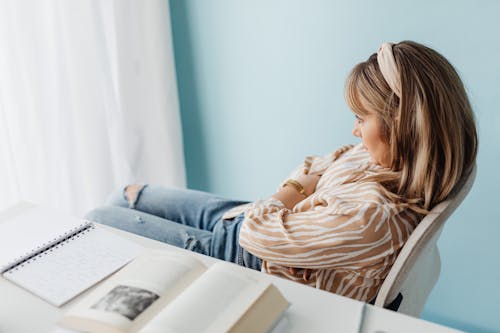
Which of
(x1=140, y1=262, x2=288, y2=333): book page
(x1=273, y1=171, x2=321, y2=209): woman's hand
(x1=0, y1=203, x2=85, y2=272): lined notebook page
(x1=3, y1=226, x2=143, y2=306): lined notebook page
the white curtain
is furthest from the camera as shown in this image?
the white curtain

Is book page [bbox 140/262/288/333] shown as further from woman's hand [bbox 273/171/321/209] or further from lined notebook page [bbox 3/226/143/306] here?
woman's hand [bbox 273/171/321/209]

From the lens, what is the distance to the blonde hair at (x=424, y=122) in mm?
985

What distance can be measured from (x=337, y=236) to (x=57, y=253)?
0.53 meters

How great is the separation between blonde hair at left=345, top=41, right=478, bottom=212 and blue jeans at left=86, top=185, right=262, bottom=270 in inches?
16.5

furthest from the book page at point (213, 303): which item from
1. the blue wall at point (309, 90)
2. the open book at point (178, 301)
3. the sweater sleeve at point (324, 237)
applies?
the blue wall at point (309, 90)

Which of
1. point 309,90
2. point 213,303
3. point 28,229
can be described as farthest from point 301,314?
point 309,90

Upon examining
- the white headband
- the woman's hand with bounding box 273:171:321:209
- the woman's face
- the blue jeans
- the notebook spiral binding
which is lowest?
the blue jeans

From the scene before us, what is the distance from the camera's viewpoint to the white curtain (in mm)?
1571

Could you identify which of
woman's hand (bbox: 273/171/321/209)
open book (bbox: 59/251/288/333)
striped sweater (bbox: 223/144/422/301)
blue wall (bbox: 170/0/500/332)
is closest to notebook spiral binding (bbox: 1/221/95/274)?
open book (bbox: 59/251/288/333)

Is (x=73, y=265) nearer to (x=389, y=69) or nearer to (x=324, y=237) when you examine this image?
(x=324, y=237)

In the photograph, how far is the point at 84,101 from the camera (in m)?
1.78

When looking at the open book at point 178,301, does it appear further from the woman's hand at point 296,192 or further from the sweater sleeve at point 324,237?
the woman's hand at point 296,192

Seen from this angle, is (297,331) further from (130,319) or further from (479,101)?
(479,101)

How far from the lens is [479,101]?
147 cm
